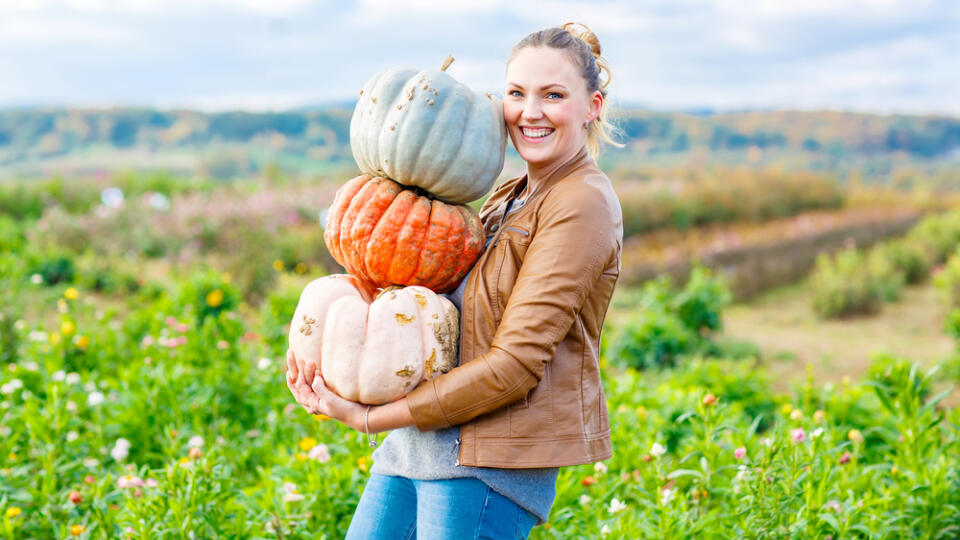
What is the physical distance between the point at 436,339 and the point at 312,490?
1290mm

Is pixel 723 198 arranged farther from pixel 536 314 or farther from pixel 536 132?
pixel 536 314

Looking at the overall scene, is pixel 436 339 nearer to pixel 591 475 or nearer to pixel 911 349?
pixel 591 475

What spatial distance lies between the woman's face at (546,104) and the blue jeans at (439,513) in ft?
2.85

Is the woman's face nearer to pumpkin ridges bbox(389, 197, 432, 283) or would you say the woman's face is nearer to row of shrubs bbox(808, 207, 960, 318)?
pumpkin ridges bbox(389, 197, 432, 283)

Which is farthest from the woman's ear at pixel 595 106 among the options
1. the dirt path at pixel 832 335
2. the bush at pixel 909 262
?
the bush at pixel 909 262

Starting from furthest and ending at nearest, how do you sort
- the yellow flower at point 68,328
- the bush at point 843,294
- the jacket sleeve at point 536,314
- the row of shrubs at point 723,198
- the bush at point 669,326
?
the row of shrubs at point 723,198, the bush at point 843,294, the bush at point 669,326, the yellow flower at point 68,328, the jacket sleeve at point 536,314

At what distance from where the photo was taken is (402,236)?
6.15 feet

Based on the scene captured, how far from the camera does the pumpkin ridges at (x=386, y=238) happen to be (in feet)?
6.17

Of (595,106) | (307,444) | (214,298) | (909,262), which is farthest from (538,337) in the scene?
(909,262)

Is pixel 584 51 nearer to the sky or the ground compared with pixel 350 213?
nearer to the sky

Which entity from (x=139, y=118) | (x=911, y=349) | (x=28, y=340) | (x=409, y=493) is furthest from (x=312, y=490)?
(x=139, y=118)

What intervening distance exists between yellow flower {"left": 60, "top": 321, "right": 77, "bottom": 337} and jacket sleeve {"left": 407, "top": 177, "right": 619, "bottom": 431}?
13.0 ft

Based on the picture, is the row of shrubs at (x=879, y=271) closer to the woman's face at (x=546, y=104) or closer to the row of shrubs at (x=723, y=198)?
the row of shrubs at (x=723, y=198)

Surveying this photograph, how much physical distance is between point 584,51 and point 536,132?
0.79 feet
